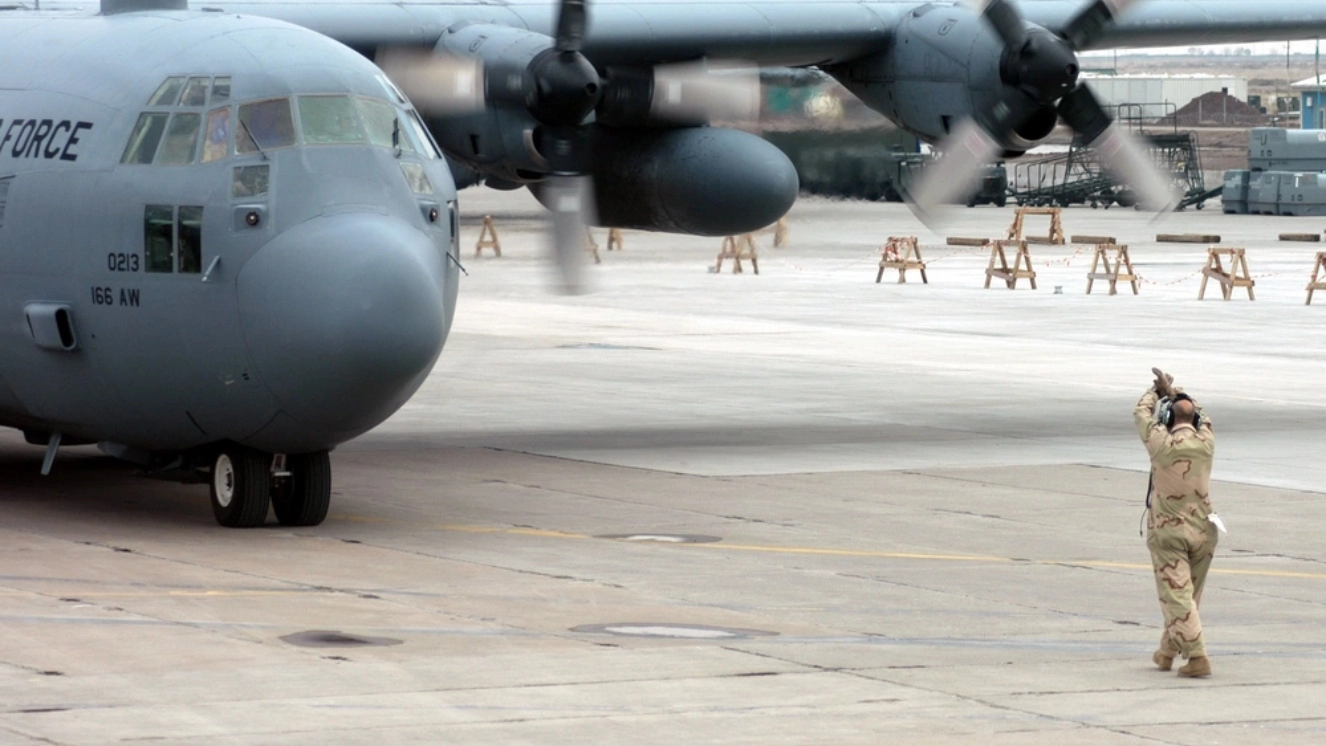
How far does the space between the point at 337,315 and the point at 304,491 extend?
211 cm

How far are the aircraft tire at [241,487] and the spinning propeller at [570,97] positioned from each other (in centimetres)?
519

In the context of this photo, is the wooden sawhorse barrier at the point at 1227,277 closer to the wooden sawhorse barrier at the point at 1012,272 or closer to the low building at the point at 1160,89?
the wooden sawhorse barrier at the point at 1012,272

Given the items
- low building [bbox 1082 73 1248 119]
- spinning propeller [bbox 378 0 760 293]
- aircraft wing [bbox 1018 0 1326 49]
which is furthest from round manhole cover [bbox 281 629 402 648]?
low building [bbox 1082 73 1248 119]

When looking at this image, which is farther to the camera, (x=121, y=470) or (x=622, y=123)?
(x=622, y=123)

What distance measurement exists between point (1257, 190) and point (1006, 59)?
5589cm

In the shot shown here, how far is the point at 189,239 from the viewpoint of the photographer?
617 inches

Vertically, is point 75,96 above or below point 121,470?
above

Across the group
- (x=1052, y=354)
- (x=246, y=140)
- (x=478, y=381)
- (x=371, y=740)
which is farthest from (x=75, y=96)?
(x=1052, y=354)

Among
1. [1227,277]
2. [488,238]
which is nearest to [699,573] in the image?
[1227,277]

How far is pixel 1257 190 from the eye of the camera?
75.1 m

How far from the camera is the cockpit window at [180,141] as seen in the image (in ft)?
52.3

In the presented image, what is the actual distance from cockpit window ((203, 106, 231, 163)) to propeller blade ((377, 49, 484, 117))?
16.5ft

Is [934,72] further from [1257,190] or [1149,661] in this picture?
[1257,190]

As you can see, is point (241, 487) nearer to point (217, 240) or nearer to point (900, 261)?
point (217, 240)
